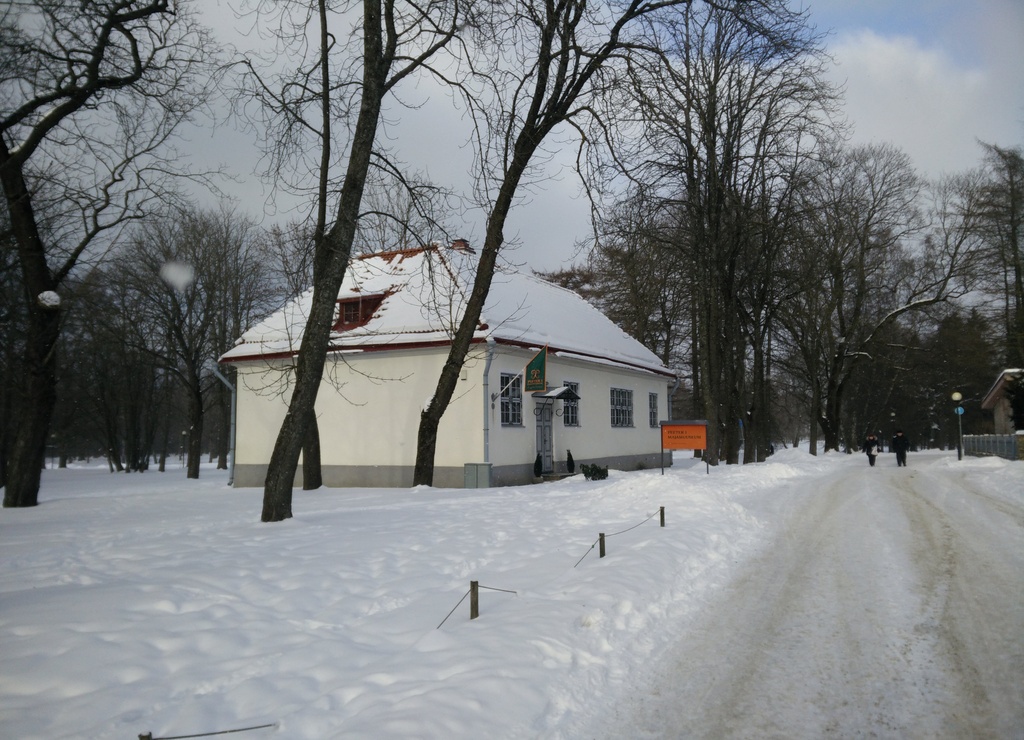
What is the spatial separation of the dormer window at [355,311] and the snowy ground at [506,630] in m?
12.8

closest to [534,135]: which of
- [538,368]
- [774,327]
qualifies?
[538,368]

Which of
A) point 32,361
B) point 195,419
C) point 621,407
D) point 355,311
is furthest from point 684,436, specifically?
point 195,419

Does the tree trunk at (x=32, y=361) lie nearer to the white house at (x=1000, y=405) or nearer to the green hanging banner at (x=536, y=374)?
the green hanging banner at (x=536, y=374)

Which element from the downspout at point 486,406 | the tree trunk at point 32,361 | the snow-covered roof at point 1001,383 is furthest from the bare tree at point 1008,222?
the tree trunk at point 32,361

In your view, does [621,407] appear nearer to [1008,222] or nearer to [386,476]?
[386,476]

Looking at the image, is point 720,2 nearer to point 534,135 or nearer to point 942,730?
point 534,135

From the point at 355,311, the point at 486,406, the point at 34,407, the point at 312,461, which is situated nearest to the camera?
the point at 34,407

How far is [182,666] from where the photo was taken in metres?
5.11

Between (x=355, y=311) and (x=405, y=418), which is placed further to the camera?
(x=355, y=311)

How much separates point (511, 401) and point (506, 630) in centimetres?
1614

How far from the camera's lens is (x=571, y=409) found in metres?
25.3

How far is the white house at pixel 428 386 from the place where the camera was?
20859 millimetres

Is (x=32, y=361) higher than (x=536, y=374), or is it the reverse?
(x=536, y=374)

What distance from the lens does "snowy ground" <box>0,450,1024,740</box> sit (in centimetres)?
454
